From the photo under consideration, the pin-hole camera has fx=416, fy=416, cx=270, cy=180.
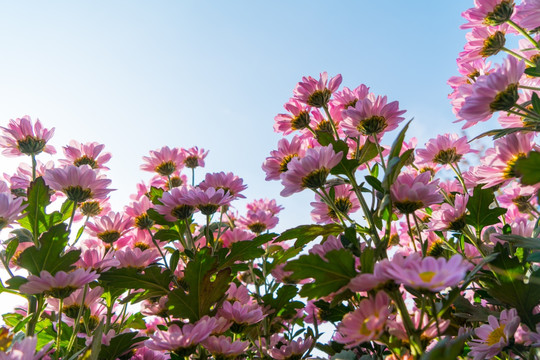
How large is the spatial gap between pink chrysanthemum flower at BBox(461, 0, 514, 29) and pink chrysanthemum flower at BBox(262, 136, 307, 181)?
663mm

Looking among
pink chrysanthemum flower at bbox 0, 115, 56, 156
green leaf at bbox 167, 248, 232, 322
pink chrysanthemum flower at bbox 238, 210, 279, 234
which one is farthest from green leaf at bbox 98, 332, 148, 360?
pink chrysanthemum flower at bbox 238, 210, 279, 234

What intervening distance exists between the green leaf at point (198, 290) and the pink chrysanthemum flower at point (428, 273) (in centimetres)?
52

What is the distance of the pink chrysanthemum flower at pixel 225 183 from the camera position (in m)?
1.41

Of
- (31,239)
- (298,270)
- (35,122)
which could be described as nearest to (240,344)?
(298,270)

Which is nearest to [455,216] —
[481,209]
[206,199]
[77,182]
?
[481,209]

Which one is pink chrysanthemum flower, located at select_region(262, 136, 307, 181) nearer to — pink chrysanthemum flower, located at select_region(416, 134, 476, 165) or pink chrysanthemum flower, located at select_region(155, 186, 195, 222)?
pink chrysanthemum flower, located at select_region(155, 186, 195, 222)

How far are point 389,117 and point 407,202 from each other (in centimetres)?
32

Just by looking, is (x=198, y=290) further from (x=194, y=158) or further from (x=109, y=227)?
(x=194, y=158)

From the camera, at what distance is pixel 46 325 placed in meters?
1.29

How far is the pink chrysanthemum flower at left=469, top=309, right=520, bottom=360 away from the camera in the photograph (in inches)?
30.6

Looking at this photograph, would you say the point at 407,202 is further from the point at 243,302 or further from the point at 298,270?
the point at 243,302

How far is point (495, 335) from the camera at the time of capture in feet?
2.77

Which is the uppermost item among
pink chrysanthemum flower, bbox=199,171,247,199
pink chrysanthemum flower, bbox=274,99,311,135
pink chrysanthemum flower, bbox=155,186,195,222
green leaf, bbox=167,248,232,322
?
pink chrysanthemum flower, bbox=274,99,311,135

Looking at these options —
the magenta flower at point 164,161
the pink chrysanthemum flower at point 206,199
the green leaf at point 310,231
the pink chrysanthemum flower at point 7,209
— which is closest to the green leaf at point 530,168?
the green leaf at point 310,231
